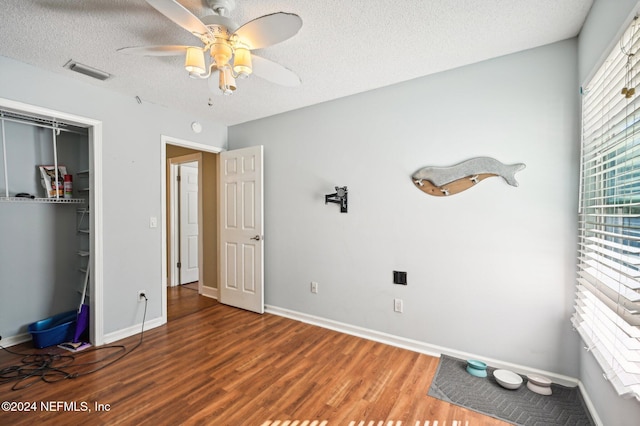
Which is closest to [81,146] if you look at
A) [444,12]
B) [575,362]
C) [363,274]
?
[363,274]

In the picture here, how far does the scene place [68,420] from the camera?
5.79 feet

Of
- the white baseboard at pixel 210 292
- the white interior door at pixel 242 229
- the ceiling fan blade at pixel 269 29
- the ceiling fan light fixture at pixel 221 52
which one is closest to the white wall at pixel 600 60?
the ceiling fan blade at pixel 269 29

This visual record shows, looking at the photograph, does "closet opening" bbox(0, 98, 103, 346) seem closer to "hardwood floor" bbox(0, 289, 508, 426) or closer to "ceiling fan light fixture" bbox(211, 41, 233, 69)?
"hardwood floor" bbox(0, 289, 508, 426)

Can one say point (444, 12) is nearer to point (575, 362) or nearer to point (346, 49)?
point (346, 49)

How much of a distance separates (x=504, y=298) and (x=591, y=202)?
2.94 ft

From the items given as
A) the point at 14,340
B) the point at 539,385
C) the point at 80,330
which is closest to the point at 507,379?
the point at 539,385

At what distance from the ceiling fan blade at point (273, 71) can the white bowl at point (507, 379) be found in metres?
2.55

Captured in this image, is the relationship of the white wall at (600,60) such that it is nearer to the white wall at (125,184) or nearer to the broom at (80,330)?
the white wall at (125,184)

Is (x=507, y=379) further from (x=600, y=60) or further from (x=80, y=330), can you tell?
(x=80, y=330)

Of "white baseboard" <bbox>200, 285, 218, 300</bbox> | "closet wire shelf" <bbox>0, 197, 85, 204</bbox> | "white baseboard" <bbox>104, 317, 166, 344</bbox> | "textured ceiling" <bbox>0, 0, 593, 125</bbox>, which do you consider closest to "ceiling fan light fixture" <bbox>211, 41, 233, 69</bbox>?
"textured ceiling" <bbox>0, 0, 593, 125</bbox>

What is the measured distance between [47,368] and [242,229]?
6.87 ft

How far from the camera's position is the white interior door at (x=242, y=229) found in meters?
3.55

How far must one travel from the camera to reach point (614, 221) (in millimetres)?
1585

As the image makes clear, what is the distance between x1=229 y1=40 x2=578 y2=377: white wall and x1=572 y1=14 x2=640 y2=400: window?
0.65 ft
